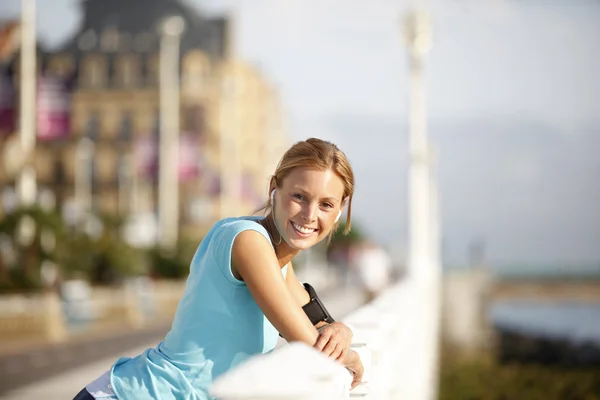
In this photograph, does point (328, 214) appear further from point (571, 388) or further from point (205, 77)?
point (205, 77)

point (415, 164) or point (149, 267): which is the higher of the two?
point (415, 164)

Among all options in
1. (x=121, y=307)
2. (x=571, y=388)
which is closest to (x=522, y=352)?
(x=571, y=388)

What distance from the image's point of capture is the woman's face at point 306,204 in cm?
363

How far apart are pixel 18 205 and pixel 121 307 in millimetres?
5104

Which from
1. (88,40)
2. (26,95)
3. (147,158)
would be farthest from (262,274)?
(88,40)

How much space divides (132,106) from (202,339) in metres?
72.5

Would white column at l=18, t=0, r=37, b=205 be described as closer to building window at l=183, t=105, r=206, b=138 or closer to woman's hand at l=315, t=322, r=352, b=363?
woman's hand at l=315, t=322, r=352, b=363

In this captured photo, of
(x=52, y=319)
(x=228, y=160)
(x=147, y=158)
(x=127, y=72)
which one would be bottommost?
(x=52, y=319)

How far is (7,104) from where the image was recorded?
26781 millimetres

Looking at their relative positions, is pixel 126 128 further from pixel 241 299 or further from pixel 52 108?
pixel 241 299

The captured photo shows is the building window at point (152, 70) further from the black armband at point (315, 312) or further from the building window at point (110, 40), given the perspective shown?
the black armband at point (315, 312)

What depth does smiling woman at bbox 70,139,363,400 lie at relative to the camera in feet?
11.2

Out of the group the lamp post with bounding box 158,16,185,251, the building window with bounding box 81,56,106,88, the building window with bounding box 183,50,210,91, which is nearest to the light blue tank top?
the lamp post with bounding box 158,16,185,251

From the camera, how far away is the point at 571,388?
3769cm
